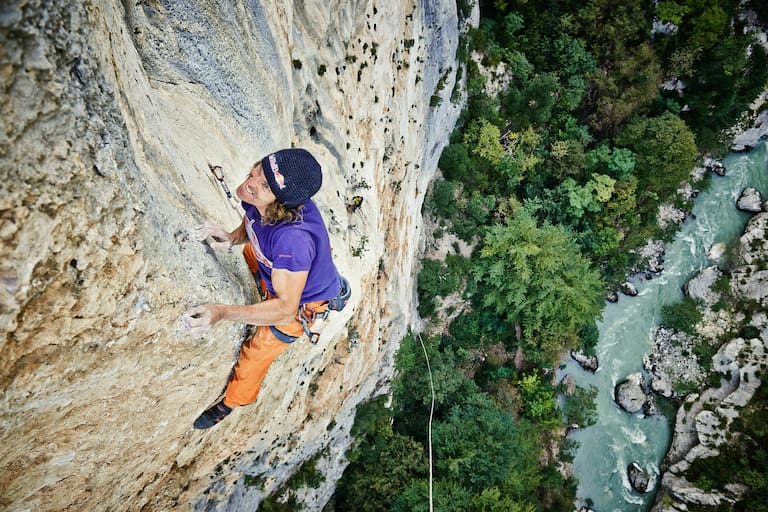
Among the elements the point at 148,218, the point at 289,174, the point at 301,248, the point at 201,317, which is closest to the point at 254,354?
the point at 201,317

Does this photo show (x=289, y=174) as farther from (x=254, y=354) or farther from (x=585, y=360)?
(x=585, y=360)

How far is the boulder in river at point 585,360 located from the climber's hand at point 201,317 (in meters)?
17.7

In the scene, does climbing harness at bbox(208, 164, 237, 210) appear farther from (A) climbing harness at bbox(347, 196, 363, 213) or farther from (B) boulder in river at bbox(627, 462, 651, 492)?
(B) boulder in river at bbox(627, 462, 651, 492)

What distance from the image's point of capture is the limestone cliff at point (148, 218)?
7.05 feet

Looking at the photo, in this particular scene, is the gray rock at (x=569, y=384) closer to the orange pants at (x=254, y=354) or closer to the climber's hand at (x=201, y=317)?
the orange pants at (x=254, y=354)

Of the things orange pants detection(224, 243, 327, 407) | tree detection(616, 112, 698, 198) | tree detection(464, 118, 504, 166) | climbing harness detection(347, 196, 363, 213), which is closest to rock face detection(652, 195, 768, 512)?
tree detection(616, 112, 698, 198)

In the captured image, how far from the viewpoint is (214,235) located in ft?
11.8

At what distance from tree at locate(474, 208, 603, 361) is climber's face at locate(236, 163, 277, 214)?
1184 cm

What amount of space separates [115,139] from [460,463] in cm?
1286

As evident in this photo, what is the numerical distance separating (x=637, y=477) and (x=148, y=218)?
21.0 m

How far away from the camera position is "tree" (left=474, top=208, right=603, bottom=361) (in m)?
13.8

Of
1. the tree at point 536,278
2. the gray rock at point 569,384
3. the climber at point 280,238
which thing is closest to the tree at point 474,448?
the tree at point 536,278

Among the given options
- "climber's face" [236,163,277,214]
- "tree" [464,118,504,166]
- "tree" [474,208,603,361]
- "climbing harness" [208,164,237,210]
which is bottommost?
"climber's face" [236,163,277,214]

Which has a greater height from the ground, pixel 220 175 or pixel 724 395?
pixel 724 395
